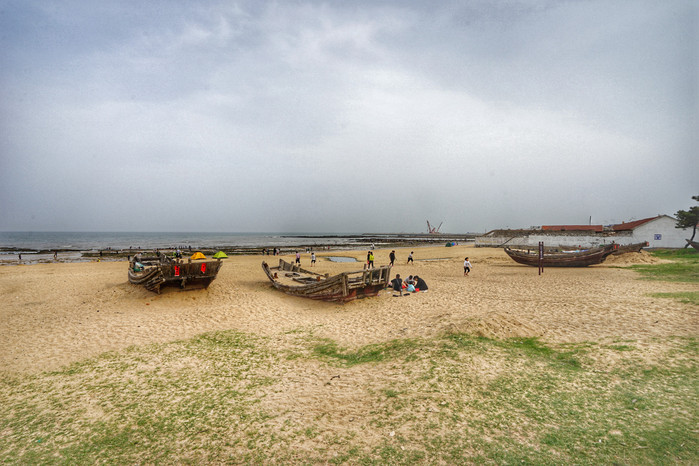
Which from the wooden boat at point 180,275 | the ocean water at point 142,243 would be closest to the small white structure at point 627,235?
the wooden boat at point 180,275

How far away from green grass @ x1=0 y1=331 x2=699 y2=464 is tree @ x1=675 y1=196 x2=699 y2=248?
40944 mm

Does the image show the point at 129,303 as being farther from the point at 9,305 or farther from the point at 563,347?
the point at 563,347

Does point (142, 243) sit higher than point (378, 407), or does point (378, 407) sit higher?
point (378, 407)

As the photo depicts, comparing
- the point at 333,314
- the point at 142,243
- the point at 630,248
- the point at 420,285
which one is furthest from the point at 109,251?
the point at 630,248

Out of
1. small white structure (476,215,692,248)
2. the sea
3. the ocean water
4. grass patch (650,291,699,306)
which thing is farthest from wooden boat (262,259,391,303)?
the ocean water

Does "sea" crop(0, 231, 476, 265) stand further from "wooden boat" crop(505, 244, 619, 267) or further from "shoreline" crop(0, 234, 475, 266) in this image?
"wooden boat" crop(505, 244, 619, 267)

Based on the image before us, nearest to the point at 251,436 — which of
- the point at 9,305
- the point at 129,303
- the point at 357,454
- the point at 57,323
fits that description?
the point at 357,454

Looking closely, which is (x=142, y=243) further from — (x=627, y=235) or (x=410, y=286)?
(x=627, y=235)

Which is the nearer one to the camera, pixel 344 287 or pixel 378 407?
pixel 378 407

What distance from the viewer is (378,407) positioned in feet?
19.6

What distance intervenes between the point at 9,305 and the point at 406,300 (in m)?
19.0

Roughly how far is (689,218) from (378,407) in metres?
48.6

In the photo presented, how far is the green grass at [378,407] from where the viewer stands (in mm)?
4797

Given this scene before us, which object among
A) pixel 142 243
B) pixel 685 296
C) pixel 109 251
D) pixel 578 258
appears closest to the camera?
pixel 685 296
